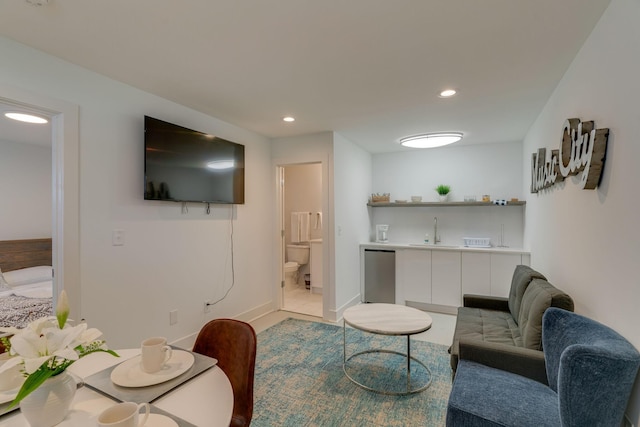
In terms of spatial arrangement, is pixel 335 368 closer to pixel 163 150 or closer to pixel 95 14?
pixel 163 150

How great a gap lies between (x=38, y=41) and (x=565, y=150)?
11.2 ft

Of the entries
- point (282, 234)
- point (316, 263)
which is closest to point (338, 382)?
point (282, 234)

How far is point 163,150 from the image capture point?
2.68 meters

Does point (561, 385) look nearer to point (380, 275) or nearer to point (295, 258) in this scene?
point (380, 275)

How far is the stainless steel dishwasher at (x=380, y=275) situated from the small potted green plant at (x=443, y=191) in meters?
1.14

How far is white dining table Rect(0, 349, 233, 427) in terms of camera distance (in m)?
0.90

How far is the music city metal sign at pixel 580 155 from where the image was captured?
154cm

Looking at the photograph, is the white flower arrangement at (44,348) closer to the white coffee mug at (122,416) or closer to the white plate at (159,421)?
the white coffee mug at (122,416)

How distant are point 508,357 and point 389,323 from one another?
82 centimetres

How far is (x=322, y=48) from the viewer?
6.40 feet

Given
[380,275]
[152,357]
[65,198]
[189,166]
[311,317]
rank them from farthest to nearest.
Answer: [380,275]
[311,317]
[189,166]
[65,198]
[152,357]

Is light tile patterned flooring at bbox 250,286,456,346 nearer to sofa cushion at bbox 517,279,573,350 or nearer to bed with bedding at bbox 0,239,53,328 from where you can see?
sofa cushion at bbox 517,279,573,350

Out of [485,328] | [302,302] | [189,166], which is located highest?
[189,166]

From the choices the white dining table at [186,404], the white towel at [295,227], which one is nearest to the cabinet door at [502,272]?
the white towel at [295,227]
